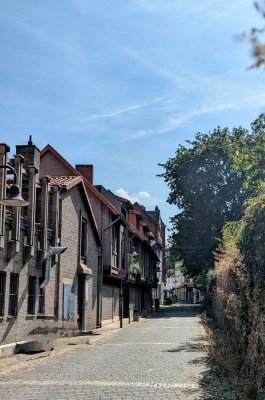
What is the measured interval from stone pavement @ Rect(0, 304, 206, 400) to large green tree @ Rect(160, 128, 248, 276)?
24.2 meters

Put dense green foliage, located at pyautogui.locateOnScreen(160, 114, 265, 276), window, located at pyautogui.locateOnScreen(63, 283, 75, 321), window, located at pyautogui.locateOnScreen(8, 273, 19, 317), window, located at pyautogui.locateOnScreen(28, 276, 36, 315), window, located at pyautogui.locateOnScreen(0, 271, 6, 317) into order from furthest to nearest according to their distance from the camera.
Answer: dense green foliage, located at pyautogui.locateOnScreen(160, 114, 265, 276), window, located at pyautogui.locateOnScreen(63, 283, 75, 321), window, located at pyautogui.locateOnScreen(28, 276, 36, 315), window, located at pyautogui.locateOnScreen(8, 273, 19, 317), window, located at pyautogui.locateOnScreen(0, 271, 6, 317)

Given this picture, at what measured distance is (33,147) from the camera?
59.7 ft

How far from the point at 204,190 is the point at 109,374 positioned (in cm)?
3140

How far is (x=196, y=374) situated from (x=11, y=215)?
731 centimetres

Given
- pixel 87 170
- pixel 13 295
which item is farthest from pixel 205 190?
pixel 13 295

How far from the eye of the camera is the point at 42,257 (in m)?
17.6

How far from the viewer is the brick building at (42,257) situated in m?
14.9

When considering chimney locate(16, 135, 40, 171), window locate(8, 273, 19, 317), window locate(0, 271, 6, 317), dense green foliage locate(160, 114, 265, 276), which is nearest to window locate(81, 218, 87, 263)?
chimney locate(16, 135, 40, 171)

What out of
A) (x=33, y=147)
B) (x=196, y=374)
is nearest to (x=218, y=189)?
(x=33, y=147)

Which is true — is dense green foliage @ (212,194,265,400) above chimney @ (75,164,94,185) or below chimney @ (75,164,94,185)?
below

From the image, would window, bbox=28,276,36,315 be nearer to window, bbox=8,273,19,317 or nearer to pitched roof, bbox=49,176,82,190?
window, bbox=8,273,19,317

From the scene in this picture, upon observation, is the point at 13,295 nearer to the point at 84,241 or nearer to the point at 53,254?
the point at 53,254

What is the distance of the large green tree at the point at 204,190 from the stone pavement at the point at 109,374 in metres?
24.2

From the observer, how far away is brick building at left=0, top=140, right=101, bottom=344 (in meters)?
14.9
